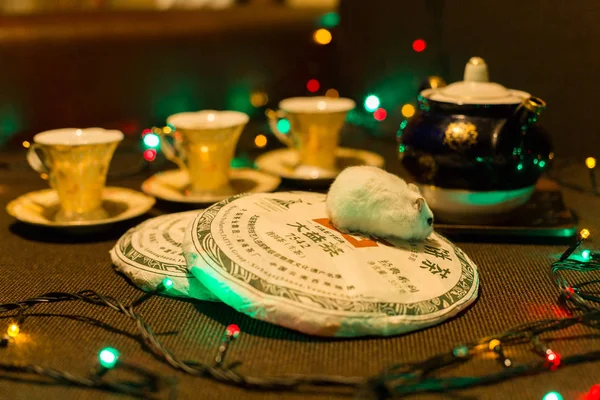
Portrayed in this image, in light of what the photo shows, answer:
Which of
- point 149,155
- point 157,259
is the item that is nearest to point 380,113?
point 149,155

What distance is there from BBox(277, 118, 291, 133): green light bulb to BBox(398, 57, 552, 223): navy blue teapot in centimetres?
33

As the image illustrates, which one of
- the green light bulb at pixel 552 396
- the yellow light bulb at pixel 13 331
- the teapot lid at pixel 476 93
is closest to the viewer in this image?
the green light bulb at pixel 552 396

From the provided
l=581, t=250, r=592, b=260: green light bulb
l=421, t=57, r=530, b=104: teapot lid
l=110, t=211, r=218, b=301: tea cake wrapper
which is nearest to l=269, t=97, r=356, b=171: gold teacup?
l=421, t=57, r=530, b=104: teapot lid

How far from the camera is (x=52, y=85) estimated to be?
1290 millimetres

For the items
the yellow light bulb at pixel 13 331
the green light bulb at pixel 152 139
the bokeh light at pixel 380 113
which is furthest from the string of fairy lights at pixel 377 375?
the bokeh light at pixel 380 113

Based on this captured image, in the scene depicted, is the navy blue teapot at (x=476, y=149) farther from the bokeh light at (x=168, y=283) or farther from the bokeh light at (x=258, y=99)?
the bokeh light at (x=258, y=99)

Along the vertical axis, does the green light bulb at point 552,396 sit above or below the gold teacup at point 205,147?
below

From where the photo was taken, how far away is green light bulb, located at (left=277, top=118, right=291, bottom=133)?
1.15 m

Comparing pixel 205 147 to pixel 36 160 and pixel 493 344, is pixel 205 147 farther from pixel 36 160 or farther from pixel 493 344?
pixel 493 344

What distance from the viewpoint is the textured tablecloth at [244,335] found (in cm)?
53

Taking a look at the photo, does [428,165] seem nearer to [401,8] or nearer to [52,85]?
[401,8]

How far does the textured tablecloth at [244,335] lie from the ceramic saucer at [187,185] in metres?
0.19

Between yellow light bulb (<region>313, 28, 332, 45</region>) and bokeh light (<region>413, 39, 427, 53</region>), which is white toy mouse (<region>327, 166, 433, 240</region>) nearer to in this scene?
bokeh light (<region>413, 39, 427, 53</region>)

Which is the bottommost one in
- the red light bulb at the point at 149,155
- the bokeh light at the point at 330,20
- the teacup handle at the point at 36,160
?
the red light bulb at the point at 149,155
